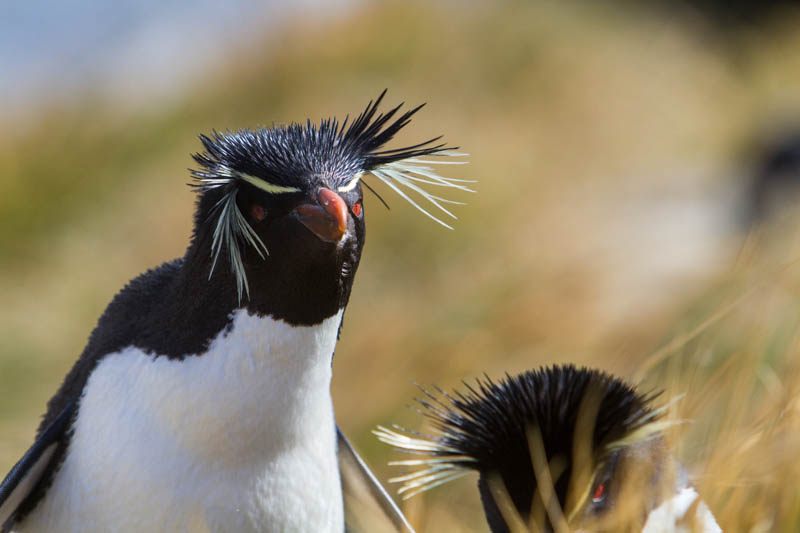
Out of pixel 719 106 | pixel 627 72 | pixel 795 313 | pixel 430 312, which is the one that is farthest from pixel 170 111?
pixel 795 313

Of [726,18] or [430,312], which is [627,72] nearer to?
[726,18]

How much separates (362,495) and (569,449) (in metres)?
0.65

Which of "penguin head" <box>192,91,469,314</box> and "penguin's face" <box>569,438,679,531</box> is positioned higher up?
"penguin head" <box>192,91,469,314</box>

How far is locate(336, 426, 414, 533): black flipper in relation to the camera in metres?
2.30

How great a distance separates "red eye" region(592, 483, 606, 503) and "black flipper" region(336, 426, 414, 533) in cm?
57

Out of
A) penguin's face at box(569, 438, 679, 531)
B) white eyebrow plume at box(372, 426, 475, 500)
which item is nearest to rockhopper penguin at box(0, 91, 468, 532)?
white eyebrow plume at box(372, 426, 475, 500)

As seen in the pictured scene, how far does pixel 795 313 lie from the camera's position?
107 inches

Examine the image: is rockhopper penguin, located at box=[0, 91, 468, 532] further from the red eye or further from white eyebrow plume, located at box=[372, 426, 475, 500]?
the red eye

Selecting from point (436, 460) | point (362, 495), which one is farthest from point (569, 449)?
point (362, 495)

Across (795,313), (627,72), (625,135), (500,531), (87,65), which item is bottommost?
(500,531)

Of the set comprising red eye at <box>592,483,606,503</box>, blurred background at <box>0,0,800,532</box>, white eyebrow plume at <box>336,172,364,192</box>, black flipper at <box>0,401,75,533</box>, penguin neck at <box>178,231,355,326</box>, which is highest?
blurred background at <box>0,0,800,532</box>

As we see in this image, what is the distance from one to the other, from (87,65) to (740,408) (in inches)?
343

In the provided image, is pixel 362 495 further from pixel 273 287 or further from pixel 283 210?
pixel 283 210

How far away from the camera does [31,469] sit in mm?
1979
